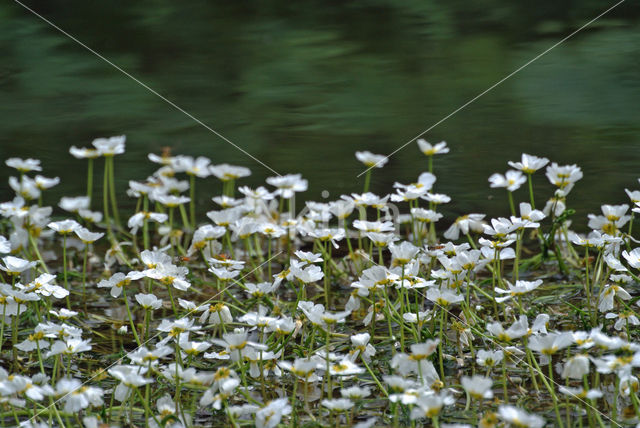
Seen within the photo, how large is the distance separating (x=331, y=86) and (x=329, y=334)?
942 millimetres

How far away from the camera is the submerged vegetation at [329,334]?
874 mm

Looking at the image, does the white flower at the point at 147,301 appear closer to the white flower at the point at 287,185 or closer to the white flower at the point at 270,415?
the white flower at the point at 270,415

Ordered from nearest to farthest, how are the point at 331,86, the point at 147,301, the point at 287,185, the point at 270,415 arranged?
the point at 270,415
the point at 147,301
the point at 287,185
the point at 331,86

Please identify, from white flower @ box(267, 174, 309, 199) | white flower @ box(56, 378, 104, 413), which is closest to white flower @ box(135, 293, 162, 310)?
white flower @ box(56, 378, 104, 413)

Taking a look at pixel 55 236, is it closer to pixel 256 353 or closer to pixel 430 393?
pixel 256 353

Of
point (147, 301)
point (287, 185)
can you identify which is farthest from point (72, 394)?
point (287, 185)

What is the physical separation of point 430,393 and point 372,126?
43.3 inches

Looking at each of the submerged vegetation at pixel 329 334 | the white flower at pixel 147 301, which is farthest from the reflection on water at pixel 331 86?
the white flower at pixel 147 301

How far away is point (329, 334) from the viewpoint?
1.03 metres

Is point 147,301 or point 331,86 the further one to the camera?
point 331,86

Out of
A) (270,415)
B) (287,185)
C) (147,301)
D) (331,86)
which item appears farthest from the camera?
(331,86)

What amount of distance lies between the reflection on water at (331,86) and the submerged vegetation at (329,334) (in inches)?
10.3

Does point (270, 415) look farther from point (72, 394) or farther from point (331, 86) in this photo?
point (331, 86)

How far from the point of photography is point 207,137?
1.89 meters
